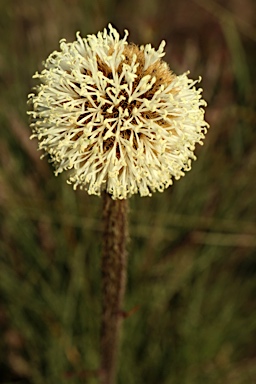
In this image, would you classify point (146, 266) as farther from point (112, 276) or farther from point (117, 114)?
point (117, 114)

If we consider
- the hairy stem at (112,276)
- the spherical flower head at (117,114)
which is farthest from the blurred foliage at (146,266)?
the spherical flower head at (117,114)

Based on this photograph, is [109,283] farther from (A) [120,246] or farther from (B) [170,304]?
(B) [170,304]

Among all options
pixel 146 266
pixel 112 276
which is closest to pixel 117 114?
pixel 112 276

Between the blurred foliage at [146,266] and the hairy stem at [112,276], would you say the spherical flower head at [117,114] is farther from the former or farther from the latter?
the blurred foliage at [146,266]

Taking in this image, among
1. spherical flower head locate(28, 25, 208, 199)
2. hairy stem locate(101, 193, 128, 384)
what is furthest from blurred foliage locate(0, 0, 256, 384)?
spherical flower head locate(28, 25, 208, 199)

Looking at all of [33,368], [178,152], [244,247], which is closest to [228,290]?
[244,247]

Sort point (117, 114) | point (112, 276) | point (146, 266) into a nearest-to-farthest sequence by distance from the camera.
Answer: point (117, 114), point (112, 276), point (146, 266)
